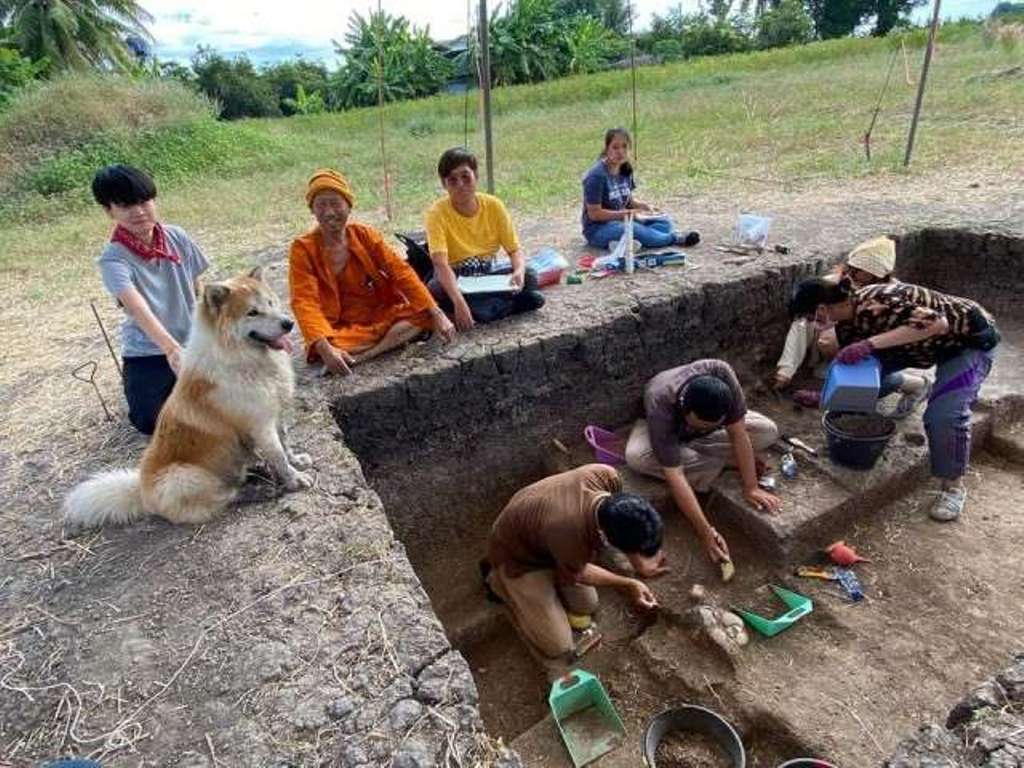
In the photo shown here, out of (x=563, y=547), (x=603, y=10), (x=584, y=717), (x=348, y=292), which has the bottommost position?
(x=584, y=717)

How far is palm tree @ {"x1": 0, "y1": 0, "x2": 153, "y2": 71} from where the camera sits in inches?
726

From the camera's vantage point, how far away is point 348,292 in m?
3.98

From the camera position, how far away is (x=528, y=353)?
416cm

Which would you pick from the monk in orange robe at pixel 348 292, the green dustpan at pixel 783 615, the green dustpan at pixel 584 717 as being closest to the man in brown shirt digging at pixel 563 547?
the green dustpan at pixel 584 717

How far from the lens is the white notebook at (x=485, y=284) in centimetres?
421

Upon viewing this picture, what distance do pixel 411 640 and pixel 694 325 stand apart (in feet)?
10.8

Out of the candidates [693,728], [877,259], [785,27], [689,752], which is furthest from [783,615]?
[785,27]

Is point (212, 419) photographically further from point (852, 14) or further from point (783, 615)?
point (852, 14)

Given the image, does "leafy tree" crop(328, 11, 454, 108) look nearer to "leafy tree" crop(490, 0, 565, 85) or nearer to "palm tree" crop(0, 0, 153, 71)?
"leafy tree" crop(490, 0, 565, 85)

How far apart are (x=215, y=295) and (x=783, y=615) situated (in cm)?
302

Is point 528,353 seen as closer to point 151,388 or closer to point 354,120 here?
point 151,388

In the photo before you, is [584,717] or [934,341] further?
[934,341]

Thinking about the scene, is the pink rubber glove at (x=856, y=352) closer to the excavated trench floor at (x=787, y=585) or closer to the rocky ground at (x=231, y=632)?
the excavated trench floor at (x=787, y=585)

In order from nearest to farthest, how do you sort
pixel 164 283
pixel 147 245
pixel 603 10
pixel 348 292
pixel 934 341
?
pixel 147 245, pixel 164 283, pixel 934 341, pixel 348 292, pixel 603 10
